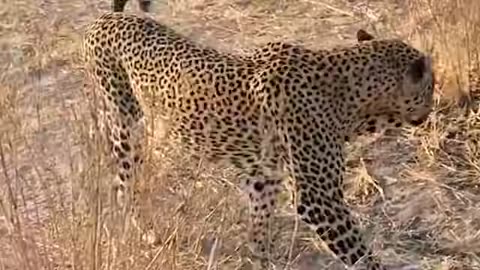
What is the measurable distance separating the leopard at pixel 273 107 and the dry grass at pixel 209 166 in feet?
0.39

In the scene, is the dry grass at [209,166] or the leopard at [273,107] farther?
the leopard at [273,107]

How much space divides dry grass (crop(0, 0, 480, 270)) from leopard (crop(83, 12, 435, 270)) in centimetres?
12

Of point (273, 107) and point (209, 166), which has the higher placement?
point (273, 107)

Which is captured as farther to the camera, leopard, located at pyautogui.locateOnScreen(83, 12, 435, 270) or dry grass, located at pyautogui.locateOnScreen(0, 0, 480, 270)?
leopard, located at pyautogui.locateOnScreen(83, 12, 435, 270)

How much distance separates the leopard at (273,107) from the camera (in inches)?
144

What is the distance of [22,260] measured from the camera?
2.97 metres

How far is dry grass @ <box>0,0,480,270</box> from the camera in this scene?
304cm

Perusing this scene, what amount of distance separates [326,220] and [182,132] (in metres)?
0.56

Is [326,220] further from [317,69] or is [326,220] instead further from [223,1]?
[223,1]

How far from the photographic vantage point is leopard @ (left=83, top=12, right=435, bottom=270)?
3.65 meters

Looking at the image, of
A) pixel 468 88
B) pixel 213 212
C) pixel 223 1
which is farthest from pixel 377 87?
pixel 223 1

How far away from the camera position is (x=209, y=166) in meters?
4.08

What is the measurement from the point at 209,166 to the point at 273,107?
0.47 m

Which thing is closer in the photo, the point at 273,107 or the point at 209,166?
the point at 273,107
